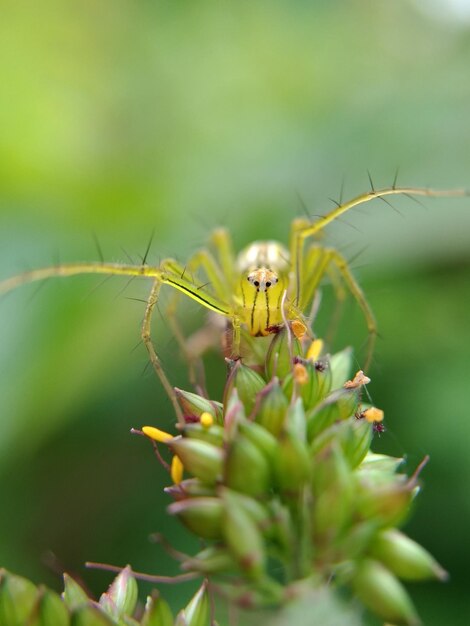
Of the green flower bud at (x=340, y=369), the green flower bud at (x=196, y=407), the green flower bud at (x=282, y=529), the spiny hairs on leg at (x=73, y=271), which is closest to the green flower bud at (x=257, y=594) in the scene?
the green flower bud at (x=282, y=529)

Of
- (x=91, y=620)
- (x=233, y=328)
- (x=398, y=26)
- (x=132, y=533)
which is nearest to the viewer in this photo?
(x=91, y=620)

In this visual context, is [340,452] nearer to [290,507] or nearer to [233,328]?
[290,507]

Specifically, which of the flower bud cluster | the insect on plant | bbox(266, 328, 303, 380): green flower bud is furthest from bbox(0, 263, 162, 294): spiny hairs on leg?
the flower bud cluster

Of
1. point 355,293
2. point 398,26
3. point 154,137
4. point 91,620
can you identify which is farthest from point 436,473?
point 398,26

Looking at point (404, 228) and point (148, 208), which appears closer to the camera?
point (404, 228)

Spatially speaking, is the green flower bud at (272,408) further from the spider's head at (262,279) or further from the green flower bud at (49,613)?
the spider's head at (262,279)

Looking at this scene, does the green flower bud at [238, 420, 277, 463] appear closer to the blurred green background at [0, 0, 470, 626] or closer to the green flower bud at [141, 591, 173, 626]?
the green flower bud at [141, 591, 173, 626]
